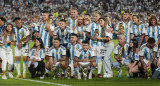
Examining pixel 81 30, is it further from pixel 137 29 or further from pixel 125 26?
pixel 137 29

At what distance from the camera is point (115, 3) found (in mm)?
37125

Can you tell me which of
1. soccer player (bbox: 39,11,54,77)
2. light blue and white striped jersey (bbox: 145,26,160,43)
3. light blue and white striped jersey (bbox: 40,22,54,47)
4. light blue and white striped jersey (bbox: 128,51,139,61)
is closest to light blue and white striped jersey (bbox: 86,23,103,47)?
light blue and white striped jersey (bbox: 128,51,139,61)

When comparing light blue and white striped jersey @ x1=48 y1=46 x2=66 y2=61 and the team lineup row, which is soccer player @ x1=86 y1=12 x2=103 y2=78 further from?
light blue and white striped jersey @ x1=48 y1=46 x2=66 y2=61

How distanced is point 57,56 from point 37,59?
1.83 ft

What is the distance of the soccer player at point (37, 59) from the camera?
10125mm

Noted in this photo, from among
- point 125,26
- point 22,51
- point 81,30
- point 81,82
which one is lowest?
point 81,82

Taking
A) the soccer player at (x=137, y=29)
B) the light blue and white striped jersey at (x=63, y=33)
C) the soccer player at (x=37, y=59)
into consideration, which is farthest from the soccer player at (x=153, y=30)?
the soccer player at (x=37, y=59)

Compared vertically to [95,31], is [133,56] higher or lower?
lower

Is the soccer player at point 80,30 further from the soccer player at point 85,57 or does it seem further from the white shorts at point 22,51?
the white shorts at point 22,51

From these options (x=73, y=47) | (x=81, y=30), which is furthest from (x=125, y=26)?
(x=73, y=47)

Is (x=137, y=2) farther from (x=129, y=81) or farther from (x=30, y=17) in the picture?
(x=129, y=81)

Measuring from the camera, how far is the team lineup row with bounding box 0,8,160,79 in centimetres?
1001

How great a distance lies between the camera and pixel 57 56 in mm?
10312

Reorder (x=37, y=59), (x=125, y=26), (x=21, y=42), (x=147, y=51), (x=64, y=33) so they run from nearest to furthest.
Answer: (x=147, y=51)
(x=37, y=59)
(x=21, y=42)
(x=64, y=33)
(x=125, y=26)
